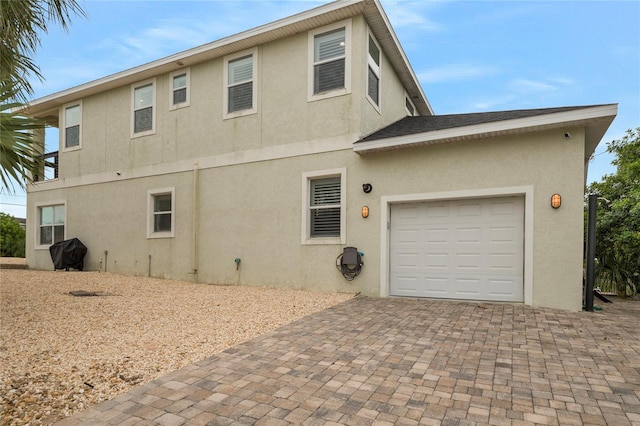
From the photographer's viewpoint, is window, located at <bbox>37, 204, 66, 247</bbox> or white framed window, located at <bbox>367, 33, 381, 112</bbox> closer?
white framed window, located at <bbox>367, 33, 381, 112</bbox>

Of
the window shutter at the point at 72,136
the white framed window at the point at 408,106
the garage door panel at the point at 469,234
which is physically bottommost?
the garage door panel at the point at 469,234

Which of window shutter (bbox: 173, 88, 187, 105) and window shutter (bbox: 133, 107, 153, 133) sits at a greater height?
window shutter (bbox: 173, 88, 187, 105)

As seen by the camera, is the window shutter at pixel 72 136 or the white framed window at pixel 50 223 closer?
the window shutter at pixel 72 136

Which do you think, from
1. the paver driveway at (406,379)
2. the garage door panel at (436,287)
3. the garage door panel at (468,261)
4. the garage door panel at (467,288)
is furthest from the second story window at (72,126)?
the garage door panel at (467,288)

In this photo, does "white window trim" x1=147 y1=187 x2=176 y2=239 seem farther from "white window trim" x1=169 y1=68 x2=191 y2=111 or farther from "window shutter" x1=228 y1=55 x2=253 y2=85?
"window shutter" x1=228 y1=55 x2=253 y2=85

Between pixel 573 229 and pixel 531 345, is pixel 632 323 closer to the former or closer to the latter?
pixel 573 229

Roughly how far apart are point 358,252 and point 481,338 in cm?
345

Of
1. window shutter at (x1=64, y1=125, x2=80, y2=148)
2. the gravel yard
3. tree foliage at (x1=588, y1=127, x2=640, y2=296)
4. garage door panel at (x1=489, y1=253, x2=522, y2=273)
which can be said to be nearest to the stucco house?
garage door panel at (x1=489, y1=253, x2=522, y2=273)

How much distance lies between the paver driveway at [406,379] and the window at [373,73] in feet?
A: 17.8

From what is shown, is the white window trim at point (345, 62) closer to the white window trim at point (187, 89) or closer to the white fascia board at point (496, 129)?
the white fascia board at point (496, 129)

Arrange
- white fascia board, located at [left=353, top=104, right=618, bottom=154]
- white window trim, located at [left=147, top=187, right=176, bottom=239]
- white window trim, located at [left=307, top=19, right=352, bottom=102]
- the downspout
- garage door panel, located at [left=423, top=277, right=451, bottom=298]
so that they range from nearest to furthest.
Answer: white fascia board, located at [left=353, top=104, right=618, bottom=154] → garage door panel, located at [left=423, top=277, right=451, bottom=298] → white window trim, located at [left=307, top=19, right=352, bottom=102] → the downspout → white window trim, located at [left=147, top=187, right=176, bottom=239]

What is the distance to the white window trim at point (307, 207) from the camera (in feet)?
25.5

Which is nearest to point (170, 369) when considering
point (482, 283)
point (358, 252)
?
point (358, 252)

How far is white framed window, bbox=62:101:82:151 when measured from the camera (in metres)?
12.2
